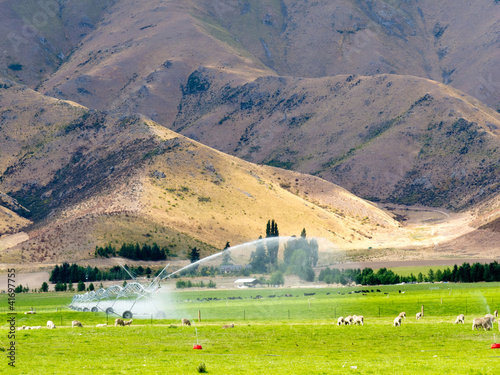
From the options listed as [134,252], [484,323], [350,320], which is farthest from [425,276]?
[484,323]

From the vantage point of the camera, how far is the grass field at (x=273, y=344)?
4012cm

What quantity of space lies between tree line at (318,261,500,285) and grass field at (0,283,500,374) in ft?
135

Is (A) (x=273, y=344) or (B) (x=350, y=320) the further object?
(B) (x=350, y=320)

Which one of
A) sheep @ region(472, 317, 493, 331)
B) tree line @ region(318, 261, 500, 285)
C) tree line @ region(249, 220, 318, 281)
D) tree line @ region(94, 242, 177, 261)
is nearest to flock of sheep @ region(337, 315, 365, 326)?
sheep @ region(472, 317, 493, 331)

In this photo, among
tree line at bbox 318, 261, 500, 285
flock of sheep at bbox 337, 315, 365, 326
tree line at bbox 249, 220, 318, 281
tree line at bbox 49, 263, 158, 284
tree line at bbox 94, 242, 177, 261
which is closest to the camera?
flock of sheep at bbox 337, 315, 365, 326

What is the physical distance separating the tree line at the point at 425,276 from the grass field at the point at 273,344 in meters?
41.0

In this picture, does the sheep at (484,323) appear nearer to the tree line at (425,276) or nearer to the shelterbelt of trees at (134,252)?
the tree line at (425,276)

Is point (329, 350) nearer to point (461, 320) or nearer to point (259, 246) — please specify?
point (461, 320)

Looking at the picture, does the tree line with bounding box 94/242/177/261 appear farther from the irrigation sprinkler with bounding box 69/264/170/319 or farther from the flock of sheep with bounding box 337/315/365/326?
the flock of sheep with bounding box 337/315/365/326

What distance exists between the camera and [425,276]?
140 m

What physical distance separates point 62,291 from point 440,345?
102m

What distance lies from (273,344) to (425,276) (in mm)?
92770

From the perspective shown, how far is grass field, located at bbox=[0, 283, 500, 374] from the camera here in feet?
132

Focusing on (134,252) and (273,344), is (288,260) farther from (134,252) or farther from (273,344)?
(273,344)
